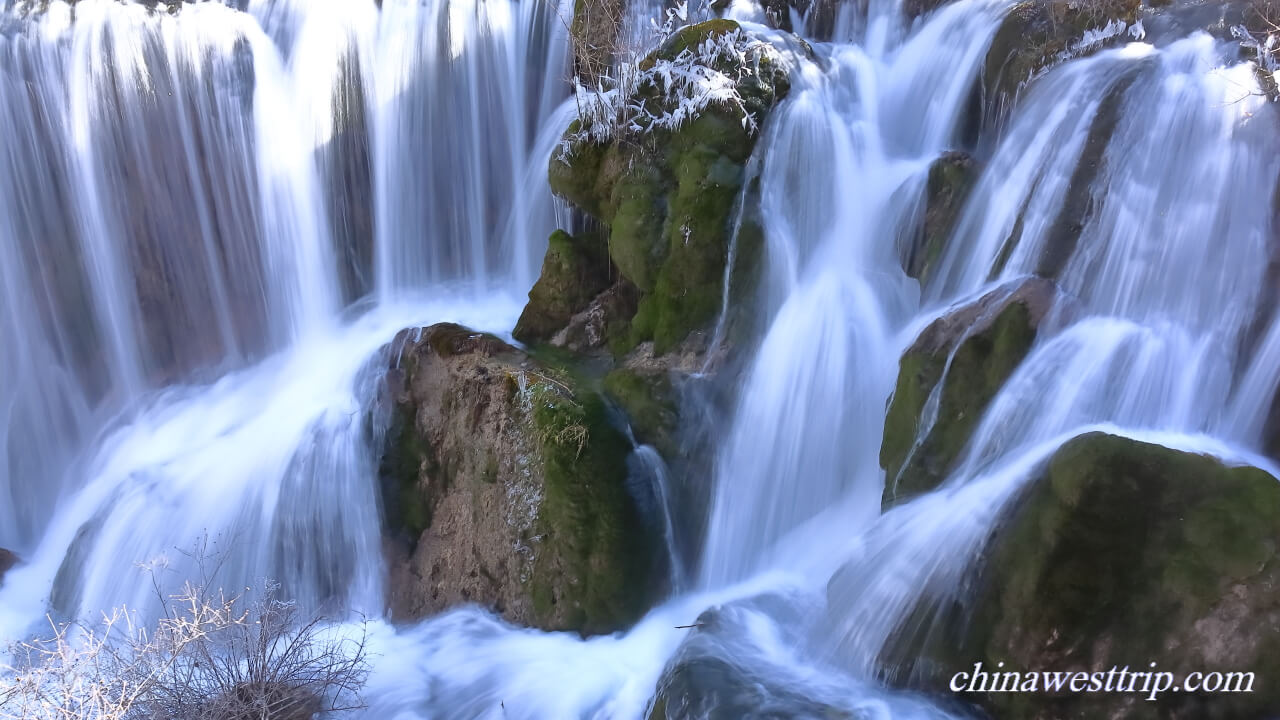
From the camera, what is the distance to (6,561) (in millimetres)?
8789

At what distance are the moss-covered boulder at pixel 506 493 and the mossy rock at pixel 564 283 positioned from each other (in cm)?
49

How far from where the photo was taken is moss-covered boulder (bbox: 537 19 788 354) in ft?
22.2

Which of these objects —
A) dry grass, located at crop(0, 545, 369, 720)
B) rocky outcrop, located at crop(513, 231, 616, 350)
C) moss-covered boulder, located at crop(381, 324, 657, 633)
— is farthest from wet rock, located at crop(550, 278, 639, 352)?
dry grass, located at crop(0, 545, 369, 720)

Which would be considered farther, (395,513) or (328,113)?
(328,113)

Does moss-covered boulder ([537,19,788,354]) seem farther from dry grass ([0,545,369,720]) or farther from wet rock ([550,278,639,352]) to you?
dry grass ([0,545,369,720])

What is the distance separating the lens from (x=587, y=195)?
7.52 metres

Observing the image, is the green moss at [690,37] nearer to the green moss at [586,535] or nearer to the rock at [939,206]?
the rock at [939,206]

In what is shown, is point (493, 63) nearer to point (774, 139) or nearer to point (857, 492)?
point (774, 139)

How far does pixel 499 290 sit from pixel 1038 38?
576 centimetres

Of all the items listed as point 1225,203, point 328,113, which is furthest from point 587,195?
point 1225,203

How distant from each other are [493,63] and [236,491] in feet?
18.0

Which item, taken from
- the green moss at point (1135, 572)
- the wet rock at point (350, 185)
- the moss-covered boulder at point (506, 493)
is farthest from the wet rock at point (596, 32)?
the green moss at point (1135, 572)

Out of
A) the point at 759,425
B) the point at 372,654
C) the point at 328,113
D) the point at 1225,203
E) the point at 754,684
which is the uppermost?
the point at 328,113

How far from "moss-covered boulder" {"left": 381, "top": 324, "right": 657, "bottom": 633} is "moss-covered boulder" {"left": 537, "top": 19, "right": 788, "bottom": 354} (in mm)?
1042
